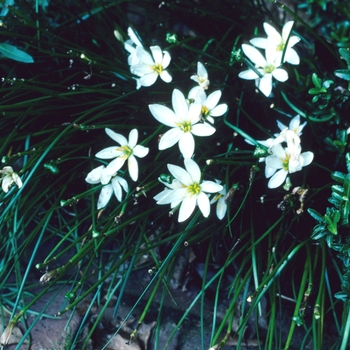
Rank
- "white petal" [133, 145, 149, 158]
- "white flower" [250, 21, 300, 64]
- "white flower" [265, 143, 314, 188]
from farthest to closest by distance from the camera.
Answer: "white flower" [250, 21, 300, 64] → "white petal" [133, 145, 149, 158] → "white flower" [265, 143, 314, 188]

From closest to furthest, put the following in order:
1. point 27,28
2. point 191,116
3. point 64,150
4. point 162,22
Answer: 1. point 191,116
2. point 64,150
3. point 27,28
4. point 162,22

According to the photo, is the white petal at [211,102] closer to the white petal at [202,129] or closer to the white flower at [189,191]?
the white petal at [202,129]

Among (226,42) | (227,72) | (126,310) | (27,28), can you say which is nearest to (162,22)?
(226,42)

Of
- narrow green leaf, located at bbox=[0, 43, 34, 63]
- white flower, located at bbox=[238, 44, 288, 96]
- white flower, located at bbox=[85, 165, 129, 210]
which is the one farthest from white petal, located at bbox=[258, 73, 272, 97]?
narrow green leaf, located at bbox=[0, 43, 34, 63]

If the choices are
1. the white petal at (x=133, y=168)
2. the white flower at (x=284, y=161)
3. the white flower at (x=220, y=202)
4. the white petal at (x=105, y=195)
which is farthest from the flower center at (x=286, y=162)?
the white petal at (x=105, y=195)

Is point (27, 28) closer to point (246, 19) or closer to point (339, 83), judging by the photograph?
point (246, 19)

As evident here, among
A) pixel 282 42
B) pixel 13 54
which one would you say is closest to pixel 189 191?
pixel 282 42

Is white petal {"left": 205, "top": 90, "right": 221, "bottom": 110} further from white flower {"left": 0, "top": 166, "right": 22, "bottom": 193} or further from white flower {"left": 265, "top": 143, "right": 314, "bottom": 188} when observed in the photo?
→ white flower {"left": 0, "top": 166, "right": 22, "bottom": 193}
